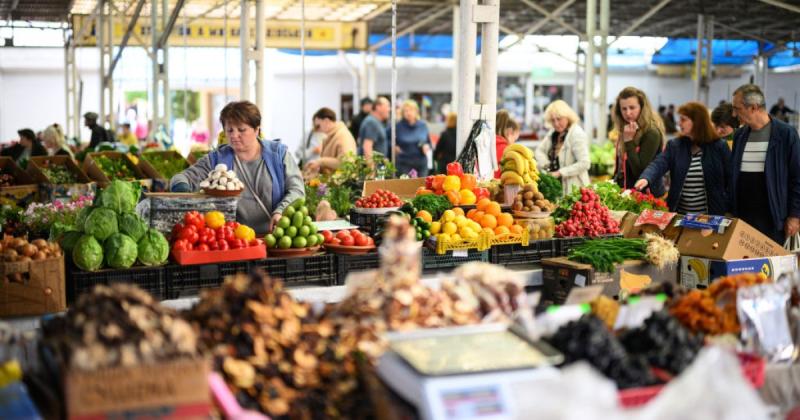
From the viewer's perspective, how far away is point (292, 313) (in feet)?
Result: 8.31

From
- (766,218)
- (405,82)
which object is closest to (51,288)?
(766,218)

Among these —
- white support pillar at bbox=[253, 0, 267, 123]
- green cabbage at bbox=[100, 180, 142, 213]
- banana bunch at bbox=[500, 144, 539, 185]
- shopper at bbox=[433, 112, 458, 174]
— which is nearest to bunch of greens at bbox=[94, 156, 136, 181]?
white support pillar at bbox=[253, 0, 267, 123]

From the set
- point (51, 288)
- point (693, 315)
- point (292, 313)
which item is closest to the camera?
point (292, 313)

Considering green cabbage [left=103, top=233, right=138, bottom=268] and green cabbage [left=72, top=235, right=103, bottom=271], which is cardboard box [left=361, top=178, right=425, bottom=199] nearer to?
green cabbage [left=103, top=233, right=138, bottom=268]

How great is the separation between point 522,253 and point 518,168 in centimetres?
Result: 89

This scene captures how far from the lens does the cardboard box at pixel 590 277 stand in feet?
15.7

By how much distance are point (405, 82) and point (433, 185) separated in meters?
20.6

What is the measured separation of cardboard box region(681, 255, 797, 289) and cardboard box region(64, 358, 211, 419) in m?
3.47

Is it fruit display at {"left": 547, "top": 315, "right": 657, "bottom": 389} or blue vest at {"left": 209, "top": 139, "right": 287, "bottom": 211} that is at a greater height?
blue vest at {"left": 209, "top": 139, "right": 287, "bottom": 211}

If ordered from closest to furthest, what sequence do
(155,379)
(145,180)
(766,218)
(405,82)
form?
(155,379)
(766,218)
(145,180)
(405,82)

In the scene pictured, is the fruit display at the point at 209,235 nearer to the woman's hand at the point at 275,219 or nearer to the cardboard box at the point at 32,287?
the woman's hand at the point at 275,219

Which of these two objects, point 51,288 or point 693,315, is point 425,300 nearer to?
point 693,315

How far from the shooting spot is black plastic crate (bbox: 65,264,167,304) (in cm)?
418

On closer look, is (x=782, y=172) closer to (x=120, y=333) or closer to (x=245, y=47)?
(x=120, y=333)
